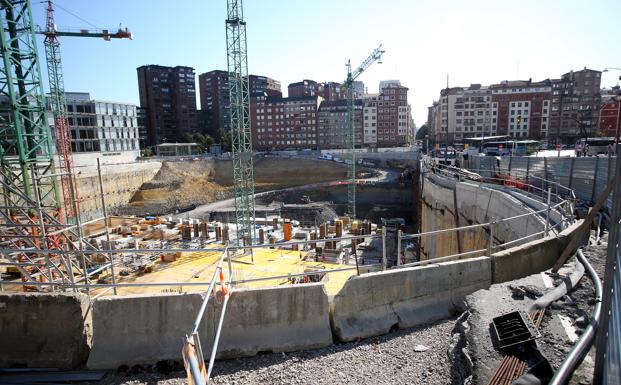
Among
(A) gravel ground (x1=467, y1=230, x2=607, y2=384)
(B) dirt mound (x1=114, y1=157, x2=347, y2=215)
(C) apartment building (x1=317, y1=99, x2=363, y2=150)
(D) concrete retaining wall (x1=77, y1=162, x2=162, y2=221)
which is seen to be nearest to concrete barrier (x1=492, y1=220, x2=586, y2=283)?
(A) gravel ground (x1=467, y1=230, x2=607, y2=384)

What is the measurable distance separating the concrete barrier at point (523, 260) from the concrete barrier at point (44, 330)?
21.5ft

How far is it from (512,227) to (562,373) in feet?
32.4

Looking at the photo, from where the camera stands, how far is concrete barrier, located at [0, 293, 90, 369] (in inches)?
189

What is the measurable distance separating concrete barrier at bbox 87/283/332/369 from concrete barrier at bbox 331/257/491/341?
0.42 m

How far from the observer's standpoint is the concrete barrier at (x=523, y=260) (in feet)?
20.0

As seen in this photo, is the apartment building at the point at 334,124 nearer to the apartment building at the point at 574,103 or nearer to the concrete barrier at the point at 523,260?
the apartment building at the point at 574,103

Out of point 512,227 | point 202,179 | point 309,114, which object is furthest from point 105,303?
point 309,114

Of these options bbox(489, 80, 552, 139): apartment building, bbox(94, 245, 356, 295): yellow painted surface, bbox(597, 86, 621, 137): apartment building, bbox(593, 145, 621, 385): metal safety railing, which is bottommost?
bbox(94, 245, 356, 295): yellow painted surface

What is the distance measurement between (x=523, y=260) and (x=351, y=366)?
3.89 m

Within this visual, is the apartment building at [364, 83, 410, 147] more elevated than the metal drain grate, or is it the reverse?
the apartment building at [364, 83, 410, 147]

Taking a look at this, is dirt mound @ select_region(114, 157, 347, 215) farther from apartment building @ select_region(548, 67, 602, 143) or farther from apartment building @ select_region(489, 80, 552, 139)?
apartment building @ select_region(548, 67, 602, 143)

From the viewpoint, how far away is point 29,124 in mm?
18875

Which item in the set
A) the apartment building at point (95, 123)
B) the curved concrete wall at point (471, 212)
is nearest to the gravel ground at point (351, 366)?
the curved concrete wall at point (471, 212)

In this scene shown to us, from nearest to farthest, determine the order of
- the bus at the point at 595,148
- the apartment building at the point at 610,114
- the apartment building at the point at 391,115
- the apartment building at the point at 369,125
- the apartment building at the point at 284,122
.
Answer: the apartment building at the point at 610,114 → the bus at the point at 595,148 → the apartment building at the point at 391,115 → the apartment building at the point at 369,125 → the apartment building at the point at 284,122
